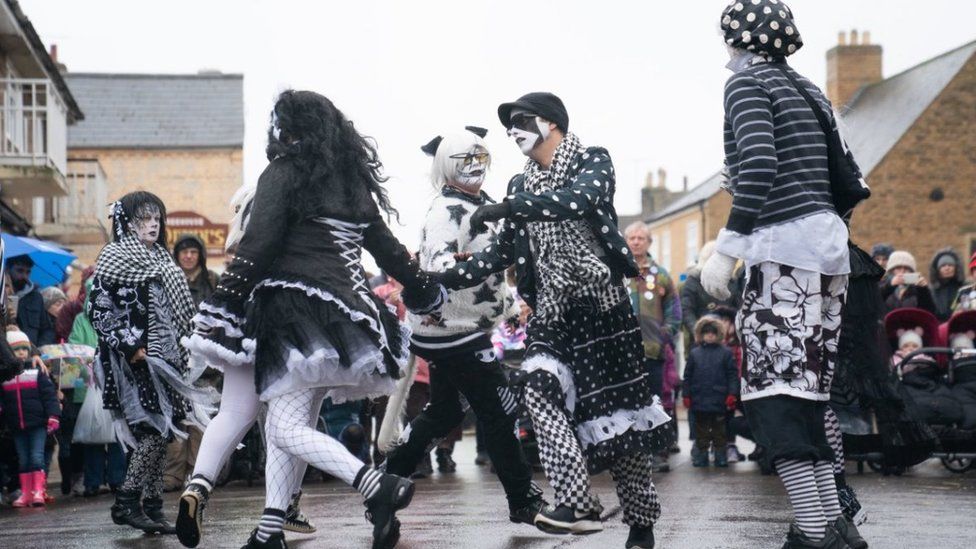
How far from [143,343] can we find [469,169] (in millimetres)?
2086

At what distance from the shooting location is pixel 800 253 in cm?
623

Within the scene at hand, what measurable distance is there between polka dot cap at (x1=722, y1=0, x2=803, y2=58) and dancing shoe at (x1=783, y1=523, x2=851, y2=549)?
1.98m

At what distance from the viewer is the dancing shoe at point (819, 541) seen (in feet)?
20.1

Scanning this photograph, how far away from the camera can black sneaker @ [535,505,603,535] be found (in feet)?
21.6

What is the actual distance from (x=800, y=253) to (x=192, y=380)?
3.70m

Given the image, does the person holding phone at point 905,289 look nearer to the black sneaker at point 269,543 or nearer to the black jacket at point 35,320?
the black jacket at point 35,320

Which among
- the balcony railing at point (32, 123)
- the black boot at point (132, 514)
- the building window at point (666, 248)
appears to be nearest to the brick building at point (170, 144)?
the balcony railing at point (32, 123)

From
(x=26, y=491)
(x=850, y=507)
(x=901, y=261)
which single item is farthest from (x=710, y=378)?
(x=850, y=507)

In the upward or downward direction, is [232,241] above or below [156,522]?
above

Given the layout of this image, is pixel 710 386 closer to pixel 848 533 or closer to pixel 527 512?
pixel 527 512

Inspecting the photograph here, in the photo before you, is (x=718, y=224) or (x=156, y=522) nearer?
→ (x=156, y=522)

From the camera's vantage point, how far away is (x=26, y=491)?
11.8 metres

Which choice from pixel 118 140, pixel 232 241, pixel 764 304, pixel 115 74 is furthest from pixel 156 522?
pixel 115 74

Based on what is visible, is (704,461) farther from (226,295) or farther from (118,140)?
(118,140)
